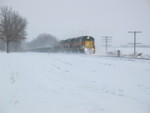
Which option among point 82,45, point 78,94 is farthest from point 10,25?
point 78,94

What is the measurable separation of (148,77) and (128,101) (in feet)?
11.1

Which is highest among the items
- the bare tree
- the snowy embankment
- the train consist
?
the bare tree

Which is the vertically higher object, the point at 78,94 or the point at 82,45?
the point at 82,45

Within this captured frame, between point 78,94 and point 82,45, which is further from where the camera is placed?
point 82,45

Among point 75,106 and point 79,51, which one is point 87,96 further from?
point 79,51

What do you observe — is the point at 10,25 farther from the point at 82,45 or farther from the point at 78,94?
the point at 78,94

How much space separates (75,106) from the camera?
625cm

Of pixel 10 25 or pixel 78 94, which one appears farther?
pixel 10 25

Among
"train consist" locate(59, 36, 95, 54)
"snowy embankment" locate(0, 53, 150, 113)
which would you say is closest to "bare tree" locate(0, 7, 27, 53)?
"train consist" locate(59, 36, 95, 54)

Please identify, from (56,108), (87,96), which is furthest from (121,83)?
(56,108)

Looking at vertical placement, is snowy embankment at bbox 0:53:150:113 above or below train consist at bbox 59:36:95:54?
below

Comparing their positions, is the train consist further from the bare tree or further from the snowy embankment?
the snowy embankment

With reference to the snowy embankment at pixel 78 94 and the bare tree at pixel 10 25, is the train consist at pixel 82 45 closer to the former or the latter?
the bare tree at pixel 10 25

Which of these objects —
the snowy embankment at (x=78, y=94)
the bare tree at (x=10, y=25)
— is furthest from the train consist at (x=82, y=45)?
the snowy embankment at (x=78, y=94)
